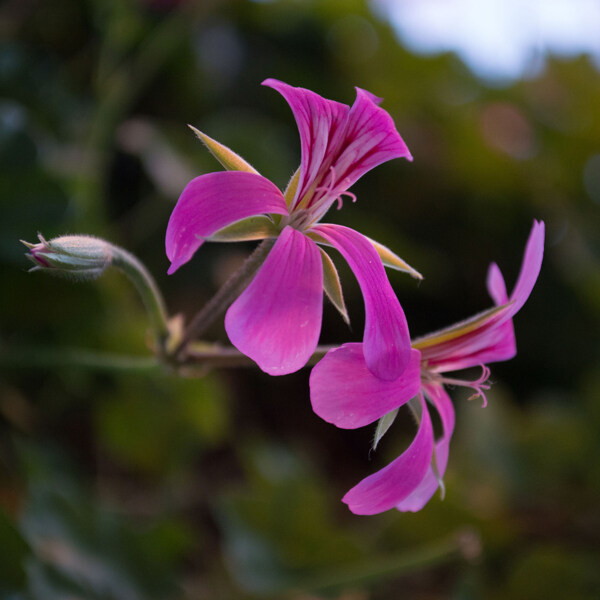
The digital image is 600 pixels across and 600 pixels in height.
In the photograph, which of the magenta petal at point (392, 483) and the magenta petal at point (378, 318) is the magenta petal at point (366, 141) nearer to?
the magenta petal at point (378, 318)

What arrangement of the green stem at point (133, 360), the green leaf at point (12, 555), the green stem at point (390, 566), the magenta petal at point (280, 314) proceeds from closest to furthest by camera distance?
Answer: 1. the magenta petal at point (280, 314)
2. the green stem at point (133, 360)
3. the green leaf at point (12, 555)
4. the green stem at point (390, 566)

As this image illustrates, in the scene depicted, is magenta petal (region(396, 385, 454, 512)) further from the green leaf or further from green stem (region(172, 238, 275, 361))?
the green leaf

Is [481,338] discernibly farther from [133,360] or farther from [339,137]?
[133,360]

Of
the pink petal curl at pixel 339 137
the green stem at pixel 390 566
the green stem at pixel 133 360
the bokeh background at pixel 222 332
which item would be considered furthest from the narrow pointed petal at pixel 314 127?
the green stem at pixel 390 566

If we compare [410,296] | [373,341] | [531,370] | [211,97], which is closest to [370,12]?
Result: [211,97]

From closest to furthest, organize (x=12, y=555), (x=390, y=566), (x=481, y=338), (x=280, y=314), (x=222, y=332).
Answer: (x=280, y=314) → (x=481, y=338) → (x=12, y=555) → (x=390, y=566) → (x=222, y=332)

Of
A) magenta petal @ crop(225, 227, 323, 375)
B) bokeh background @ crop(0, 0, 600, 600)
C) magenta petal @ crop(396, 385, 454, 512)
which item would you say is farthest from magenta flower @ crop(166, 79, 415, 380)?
bokeh background @ crop(0, 0, 600, 600)

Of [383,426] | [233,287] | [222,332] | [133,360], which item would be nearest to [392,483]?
[383,426]
